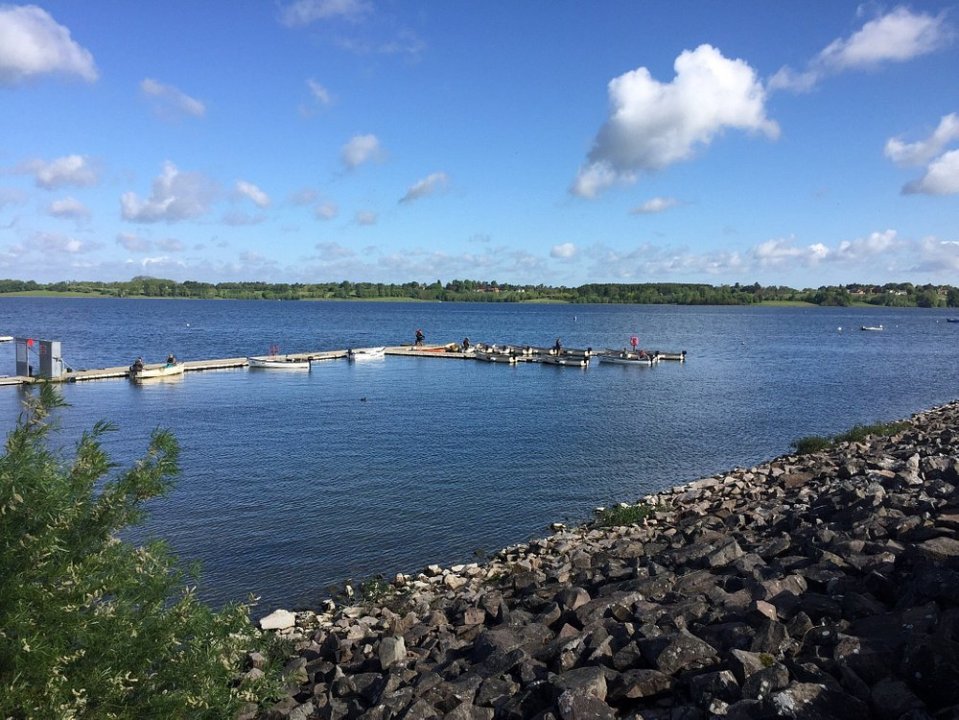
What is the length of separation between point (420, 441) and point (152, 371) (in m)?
27.9

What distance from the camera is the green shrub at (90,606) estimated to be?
5.80 m

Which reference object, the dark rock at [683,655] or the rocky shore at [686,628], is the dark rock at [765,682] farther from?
the dark rock at [683,655]

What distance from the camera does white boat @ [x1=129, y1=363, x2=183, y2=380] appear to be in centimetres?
4944

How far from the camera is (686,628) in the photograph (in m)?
8.92

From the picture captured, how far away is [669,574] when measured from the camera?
11.8 metres

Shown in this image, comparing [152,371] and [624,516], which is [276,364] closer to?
[152,371]

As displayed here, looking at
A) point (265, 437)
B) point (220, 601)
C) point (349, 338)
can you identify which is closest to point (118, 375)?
point (265, 437)

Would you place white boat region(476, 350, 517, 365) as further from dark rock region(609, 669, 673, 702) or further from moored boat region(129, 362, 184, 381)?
dark rock region(609, 669, 673, 702)

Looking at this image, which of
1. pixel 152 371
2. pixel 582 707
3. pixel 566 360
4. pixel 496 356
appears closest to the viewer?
pixel 582 707

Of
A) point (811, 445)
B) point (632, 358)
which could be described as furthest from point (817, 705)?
point (632, 358)

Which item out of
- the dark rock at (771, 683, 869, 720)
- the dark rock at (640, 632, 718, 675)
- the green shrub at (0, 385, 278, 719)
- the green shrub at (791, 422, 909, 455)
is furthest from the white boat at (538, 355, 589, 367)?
the dark rock at (771, 683, 869, 720)

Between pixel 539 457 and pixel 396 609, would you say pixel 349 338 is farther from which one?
pixel 396 609

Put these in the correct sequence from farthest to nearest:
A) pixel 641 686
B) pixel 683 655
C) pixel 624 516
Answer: pixel 624 516, pixel 683 655, pixel 641 686

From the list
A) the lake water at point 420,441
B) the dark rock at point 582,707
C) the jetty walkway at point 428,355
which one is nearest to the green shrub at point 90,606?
the dark rock at point 582,707
